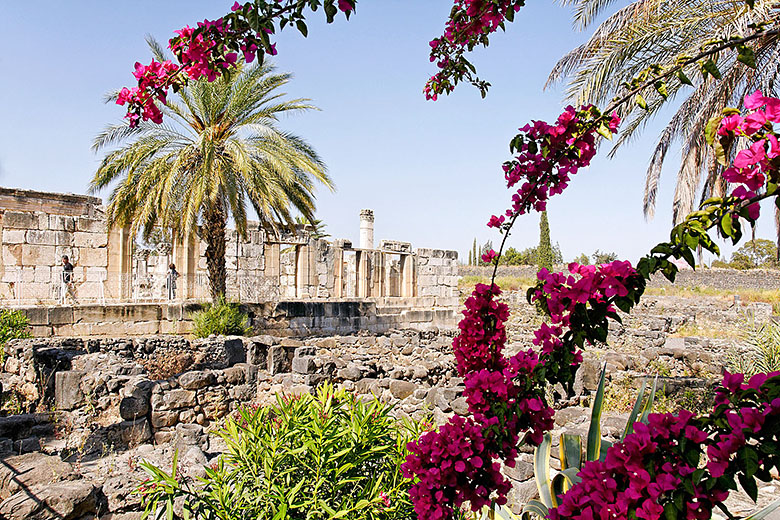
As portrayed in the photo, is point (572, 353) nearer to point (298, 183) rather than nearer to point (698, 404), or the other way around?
point (698, 404)

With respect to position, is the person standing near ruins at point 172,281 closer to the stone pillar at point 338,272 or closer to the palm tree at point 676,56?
the stone pillar at point 338,272

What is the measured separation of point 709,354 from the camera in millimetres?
9672

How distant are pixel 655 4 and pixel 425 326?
1216cm

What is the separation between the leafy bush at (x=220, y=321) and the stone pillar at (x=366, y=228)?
10.9 m

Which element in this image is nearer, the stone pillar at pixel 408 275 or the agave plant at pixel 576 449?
the agave plant at pixel 576 449

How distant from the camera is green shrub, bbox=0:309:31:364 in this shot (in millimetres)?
8906

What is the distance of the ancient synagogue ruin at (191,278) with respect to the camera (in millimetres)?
11617

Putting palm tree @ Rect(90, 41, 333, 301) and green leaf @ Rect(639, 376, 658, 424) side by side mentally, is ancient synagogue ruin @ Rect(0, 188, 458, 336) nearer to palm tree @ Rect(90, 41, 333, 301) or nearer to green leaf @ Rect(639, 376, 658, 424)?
palm tree @ Rect(90, 41, 333, 301)

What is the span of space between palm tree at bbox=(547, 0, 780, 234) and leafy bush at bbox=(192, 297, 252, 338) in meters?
8.39

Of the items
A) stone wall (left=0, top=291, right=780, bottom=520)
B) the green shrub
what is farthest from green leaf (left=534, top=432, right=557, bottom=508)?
the green shrub

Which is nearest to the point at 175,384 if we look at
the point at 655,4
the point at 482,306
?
the point at 482,306

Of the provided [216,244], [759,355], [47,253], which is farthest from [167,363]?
[759,355]

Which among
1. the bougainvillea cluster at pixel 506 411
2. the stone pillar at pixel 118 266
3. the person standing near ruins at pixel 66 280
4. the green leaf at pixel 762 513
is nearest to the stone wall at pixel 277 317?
the person standing near ruins at pixel 66 280

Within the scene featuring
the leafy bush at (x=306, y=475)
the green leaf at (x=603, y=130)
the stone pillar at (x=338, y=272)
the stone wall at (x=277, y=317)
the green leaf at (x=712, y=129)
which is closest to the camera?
the green leaf at (x=712, y=129)
